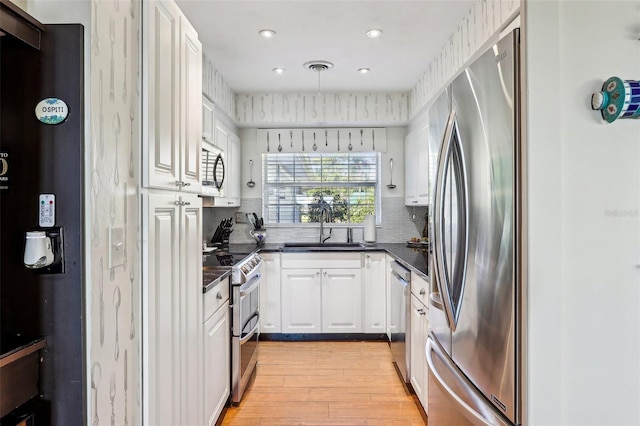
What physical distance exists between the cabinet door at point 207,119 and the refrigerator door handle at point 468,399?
220 cm

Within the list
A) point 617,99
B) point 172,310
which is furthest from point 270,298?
point 617,99

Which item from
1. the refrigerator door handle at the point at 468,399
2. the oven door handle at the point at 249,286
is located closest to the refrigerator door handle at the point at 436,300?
the refrigerator door handle at the point at 468,399

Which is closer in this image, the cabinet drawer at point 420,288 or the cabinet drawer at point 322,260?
the cabinet drawer at point 420,288

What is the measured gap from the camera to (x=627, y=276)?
1030mm

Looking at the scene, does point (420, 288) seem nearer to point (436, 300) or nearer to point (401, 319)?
point (401, 319)

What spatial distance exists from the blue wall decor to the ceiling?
1.51 metres

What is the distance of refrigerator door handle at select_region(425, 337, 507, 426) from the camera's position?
3.87 feet

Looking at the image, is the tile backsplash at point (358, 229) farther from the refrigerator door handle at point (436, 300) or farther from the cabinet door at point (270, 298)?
the refrigerator door handle at point (436, 300)

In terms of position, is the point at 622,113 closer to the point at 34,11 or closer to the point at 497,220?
the point at 497,220

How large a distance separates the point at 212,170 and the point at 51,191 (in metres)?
2.04

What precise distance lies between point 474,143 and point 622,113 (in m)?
0.41

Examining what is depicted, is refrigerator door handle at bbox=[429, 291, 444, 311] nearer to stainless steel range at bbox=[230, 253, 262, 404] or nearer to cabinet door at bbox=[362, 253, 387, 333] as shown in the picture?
stainless steel range at bbox=[230, 253, 262, 404]

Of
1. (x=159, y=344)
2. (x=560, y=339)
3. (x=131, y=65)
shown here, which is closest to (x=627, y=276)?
(x=560, y=339)

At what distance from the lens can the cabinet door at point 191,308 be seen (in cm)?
169
